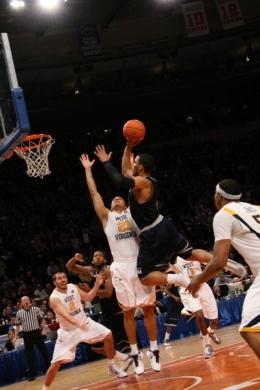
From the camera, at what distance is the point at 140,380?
26.4 ft

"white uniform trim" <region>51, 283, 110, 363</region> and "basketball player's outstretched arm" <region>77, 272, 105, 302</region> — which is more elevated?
"basketball player's outstretched arm" <region>77, 272, 105, 302</region>

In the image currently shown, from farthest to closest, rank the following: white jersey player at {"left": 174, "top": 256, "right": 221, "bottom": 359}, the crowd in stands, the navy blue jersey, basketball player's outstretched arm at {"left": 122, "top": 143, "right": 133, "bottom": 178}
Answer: the crowd in stands < white jersey player at {"left": 174, "top": 256, "right": 221, "bottom": 359} < basketball player's outstretched arm at {"left": 122, "top": 143, "right": 133, "bottom": 178} < the navy blue jersey

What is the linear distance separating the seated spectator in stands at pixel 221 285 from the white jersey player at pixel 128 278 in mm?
8939

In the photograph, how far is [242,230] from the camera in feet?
16.2

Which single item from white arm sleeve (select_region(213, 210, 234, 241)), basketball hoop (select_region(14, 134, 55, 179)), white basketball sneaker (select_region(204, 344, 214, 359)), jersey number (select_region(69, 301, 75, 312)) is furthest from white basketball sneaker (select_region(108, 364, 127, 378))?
basketball hoop (select_region(14, 134, 55, 179))

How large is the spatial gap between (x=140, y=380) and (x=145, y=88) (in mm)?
18291

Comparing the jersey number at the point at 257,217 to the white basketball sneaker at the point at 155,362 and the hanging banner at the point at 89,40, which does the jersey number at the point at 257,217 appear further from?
→ the hanging banner at the point at 89,40

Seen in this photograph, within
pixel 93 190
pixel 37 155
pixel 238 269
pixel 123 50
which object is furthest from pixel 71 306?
pixel 123 50

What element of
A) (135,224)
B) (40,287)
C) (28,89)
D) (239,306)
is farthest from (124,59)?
(135,224)

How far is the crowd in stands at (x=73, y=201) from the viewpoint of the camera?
853 inches

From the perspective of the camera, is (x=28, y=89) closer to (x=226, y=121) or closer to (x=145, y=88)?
(x=145, y=88)

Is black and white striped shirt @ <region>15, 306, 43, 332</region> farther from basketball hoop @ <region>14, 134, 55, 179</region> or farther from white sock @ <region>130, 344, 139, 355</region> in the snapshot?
white sock @ <region>130, 344, 139, 355</region>

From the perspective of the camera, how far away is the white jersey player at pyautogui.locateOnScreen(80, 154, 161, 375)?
8.42 meters

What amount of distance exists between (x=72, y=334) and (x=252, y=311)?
4.73m
